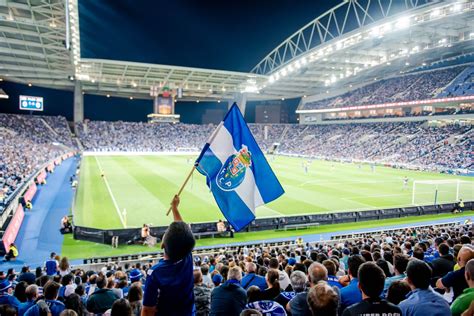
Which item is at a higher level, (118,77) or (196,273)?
(118,77)

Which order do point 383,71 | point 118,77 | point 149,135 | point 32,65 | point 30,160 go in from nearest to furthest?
point 30,160 < point 32,65 < point 118,77 < point 383,71 < point 149,135

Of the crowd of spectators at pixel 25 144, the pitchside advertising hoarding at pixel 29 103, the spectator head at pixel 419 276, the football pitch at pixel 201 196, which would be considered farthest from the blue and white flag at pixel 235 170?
the pitchside advertising hoarding at pixel 29 103

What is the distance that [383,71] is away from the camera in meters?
69.2

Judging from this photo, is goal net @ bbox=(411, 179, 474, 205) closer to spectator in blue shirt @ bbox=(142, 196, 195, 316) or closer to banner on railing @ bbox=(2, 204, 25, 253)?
banner on railing @ bbox=(2, 204, 25, 253)

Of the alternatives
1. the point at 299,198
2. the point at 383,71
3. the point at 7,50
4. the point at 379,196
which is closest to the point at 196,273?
the point at 299,198

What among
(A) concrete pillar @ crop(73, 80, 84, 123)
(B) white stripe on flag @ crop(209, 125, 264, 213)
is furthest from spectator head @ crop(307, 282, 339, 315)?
(A) concrete pillar @ crop(73, 80, 84, 123)

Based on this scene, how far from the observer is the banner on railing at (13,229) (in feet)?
52.2

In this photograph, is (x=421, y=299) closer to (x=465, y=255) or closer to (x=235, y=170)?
(x=465, y=255)

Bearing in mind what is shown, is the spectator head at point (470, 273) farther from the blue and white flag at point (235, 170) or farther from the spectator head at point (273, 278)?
the blue and white flag at point (235, 170)

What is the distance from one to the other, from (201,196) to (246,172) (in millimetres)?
21262

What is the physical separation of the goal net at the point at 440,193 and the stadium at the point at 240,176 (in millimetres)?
386

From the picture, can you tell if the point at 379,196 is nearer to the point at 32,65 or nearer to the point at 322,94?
the point at 32,65

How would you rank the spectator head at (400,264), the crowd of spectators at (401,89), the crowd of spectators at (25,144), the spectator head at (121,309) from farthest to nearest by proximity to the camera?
the crowd of spectators at (401,89)
the crowd of spectators at (25,144)
the spectator head at (400,264)
the spectator head at (121,309)

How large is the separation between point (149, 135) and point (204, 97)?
17.7 meters
